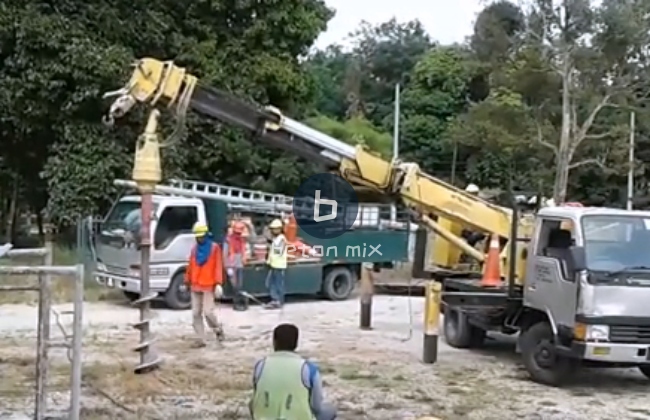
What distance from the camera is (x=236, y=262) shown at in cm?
2062

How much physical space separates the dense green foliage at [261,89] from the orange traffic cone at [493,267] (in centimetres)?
598

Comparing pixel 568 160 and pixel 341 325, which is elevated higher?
pixel 568 160

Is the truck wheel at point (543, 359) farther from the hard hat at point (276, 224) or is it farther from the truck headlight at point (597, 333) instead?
the hard hat at point (276, 224)

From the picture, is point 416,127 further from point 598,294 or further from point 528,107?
point 598,294

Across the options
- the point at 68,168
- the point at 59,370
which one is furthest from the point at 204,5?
the point at 59,370

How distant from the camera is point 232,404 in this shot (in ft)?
36.9

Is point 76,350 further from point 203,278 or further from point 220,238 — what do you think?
point 220,238

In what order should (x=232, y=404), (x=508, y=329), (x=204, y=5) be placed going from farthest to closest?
(x=204, y=5) → (x=508, y=329) → (x=232, y=404)

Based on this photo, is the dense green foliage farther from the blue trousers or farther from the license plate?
the license plate

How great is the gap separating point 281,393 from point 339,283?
655 inches

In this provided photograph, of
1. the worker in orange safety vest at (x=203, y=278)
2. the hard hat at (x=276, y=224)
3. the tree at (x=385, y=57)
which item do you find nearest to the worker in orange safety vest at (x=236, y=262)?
the hard hat at (x=276, y=224)

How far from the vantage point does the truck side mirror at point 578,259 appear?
12.4 metres

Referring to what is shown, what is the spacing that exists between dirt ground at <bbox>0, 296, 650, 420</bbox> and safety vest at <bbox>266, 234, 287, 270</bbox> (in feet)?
7.70

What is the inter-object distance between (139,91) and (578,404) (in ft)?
21.2
